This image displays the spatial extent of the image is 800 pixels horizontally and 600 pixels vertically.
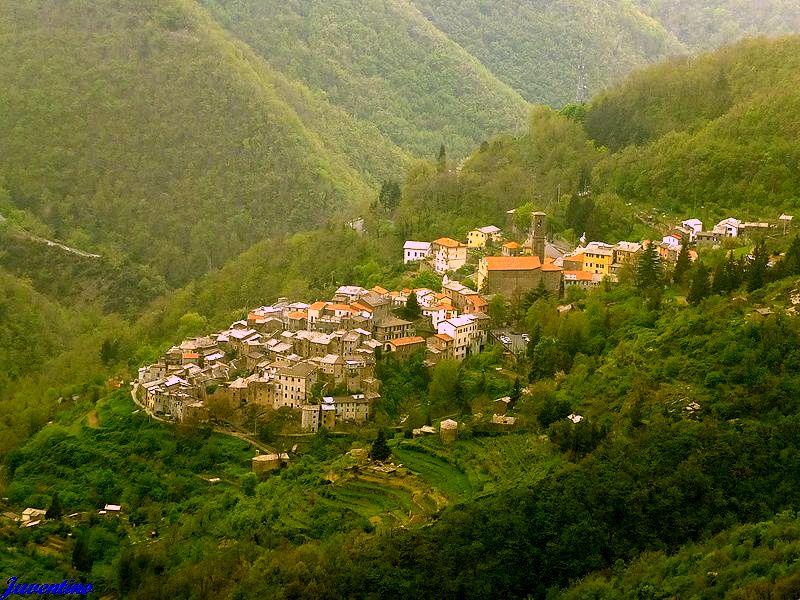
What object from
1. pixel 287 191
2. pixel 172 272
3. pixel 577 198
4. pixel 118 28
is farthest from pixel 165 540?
pixel 118 28

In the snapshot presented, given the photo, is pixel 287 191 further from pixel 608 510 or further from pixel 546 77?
pixel 608 510

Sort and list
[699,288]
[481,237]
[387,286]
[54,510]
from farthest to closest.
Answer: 1. [481,237]
2. [387,286]
3. [699,288]
4. [54,510]

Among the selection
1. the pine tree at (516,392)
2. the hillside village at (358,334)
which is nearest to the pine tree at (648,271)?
the hillside village at (358,334)

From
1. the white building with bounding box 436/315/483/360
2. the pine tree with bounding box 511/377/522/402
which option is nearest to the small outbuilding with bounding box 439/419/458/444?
the pine tree with bounding box 511/377/522/402

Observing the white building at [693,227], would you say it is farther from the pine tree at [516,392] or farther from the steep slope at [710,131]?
the pine tree at [516,392]

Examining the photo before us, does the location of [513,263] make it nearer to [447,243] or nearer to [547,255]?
[547,255]

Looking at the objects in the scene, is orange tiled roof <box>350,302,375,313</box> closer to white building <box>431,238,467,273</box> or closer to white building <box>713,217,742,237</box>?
white building <box>431,238,467,273</box>

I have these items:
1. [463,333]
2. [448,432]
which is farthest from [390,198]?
[448,432]

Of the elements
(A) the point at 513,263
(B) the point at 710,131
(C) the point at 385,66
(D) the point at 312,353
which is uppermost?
(C) the point at 385,66
